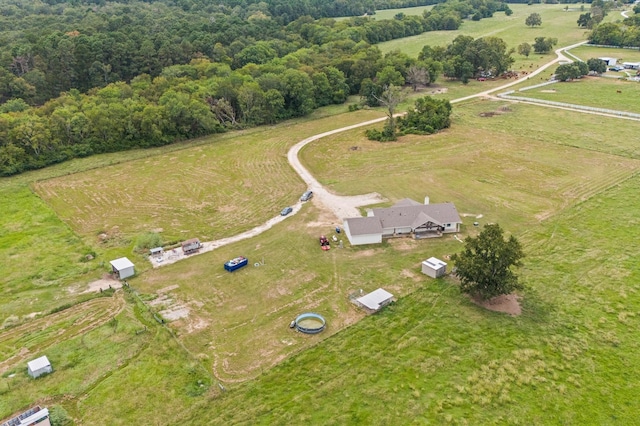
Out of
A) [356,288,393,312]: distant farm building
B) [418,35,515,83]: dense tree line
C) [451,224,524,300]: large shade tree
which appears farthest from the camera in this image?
[418,35,515,83]: dense tree line

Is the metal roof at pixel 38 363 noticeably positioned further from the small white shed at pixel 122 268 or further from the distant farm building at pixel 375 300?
the distant farm building at pixel 375 300

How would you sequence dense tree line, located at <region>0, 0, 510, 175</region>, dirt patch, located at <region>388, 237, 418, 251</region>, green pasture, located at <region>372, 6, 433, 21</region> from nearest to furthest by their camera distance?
dirt patch, located at <region>388, 237, 418, 251</region> < dense tree line, located at <region>0, 0, 510, 175</region> < green pasture, located at <region>372, 6, 433, 21</region>

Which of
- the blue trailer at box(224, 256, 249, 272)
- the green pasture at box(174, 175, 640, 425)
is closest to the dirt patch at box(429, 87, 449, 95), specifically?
the green pasture at box(174, 175, 640, 425)

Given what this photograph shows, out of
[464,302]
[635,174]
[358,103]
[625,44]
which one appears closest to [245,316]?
[464,302]

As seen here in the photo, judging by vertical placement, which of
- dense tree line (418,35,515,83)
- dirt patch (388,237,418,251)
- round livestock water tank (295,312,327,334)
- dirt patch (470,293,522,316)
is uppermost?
dense tree line (418,35,515,83)

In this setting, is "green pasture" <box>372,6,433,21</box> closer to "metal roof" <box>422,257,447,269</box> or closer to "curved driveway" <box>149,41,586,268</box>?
"curved driveway" <box>149,41,586,268</box>

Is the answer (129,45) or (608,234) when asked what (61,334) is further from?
(129,45)
